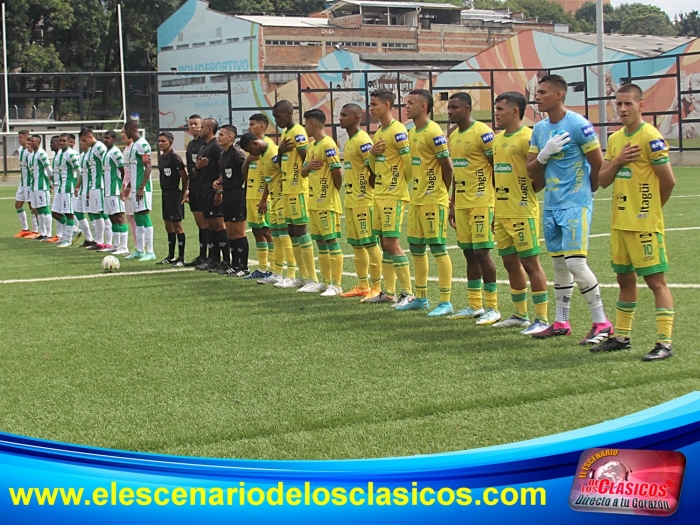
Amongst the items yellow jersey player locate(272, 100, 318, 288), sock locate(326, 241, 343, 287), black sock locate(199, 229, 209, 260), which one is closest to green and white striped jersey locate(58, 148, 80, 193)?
black sock locate(199, 229, 209, 260)

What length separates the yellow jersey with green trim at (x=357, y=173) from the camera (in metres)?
10.3

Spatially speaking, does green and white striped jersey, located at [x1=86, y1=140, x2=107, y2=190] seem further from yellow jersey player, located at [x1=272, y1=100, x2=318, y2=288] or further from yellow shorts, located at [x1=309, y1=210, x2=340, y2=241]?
yellow shorts, located at [x1=309, y1=210, x2=340, y2=241]

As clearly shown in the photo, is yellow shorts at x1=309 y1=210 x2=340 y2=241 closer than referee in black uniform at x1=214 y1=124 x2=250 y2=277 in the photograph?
Yes

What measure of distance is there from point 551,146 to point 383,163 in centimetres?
292

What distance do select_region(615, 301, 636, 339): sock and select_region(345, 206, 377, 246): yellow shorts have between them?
12.7 ft

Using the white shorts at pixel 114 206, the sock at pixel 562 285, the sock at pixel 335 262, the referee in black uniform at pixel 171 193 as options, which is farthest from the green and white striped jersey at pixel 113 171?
the sock at pixel 562 285

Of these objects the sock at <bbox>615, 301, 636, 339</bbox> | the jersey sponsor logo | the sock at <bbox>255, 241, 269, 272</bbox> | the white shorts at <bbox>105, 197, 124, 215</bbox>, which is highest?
the jersey sponsor logo

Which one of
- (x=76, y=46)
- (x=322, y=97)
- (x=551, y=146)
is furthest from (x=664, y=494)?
(x=76, y=46)

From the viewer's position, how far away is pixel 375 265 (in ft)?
34.8

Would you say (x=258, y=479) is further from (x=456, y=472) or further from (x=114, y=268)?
(x=114, y=268)

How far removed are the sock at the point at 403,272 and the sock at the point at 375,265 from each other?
0.60 m

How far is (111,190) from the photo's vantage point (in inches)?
652

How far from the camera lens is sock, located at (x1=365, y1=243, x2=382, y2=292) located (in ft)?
34.7

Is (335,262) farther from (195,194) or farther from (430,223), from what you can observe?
(195,194)
